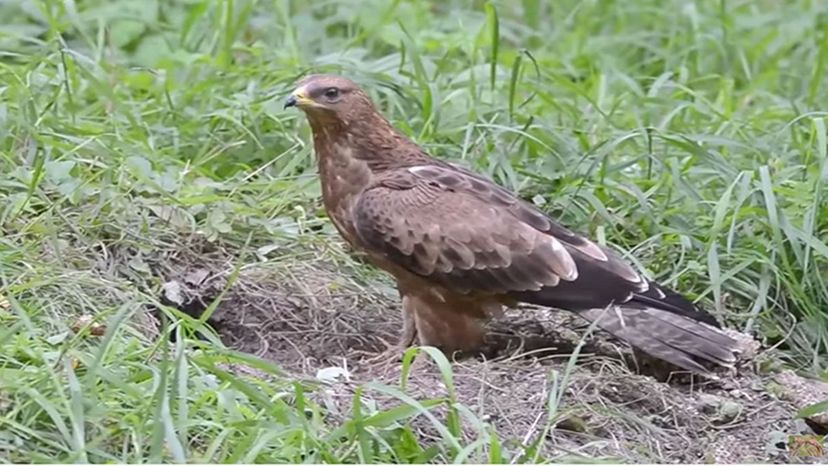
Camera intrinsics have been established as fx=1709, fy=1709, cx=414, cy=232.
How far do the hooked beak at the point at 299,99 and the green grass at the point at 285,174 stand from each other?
25.1 inches

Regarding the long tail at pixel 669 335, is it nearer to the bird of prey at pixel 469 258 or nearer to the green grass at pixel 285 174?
the bird of prey at pixel 469 258

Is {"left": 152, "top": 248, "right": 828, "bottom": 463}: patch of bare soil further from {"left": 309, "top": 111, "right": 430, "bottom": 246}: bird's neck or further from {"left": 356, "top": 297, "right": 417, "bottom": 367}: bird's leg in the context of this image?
{"left": 309, "top": 111, "right": 430, "bottom": 246}: bird's neck

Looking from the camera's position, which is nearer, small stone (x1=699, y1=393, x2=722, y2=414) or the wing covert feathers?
small stone (x1=699, y1=393, x2=722, y2=414)

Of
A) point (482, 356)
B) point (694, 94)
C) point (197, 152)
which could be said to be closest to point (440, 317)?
point (482, 356)

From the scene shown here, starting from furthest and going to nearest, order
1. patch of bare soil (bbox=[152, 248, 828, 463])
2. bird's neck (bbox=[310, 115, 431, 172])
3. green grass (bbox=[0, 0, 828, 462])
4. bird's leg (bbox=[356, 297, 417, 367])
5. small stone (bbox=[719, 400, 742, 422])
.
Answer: bird's neck (bbox=[310, 115, 431, 172])
bird's leg (bbox=[356, 297, 417, 367])
small stone (bbox=[719, 400, 742, 422])
patch of bare soil (bbox=[152, 248, 828, 463])
green grass (bbox=[0, 0, 828, 462])

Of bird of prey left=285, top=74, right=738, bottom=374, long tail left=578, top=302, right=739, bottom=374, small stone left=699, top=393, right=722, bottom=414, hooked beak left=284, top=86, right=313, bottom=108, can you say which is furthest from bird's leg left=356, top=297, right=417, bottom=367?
small stone left=699, top=393, right=722, bottom=414

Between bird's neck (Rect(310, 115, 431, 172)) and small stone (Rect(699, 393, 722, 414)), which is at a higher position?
bird's neck (Rect(310, 115, 431, 172))

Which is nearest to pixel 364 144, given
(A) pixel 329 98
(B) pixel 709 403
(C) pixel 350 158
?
(C) pixel 350 158

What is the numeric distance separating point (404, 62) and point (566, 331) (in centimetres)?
188

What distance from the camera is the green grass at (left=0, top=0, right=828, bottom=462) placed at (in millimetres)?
4469

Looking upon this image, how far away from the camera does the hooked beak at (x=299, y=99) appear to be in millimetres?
5605

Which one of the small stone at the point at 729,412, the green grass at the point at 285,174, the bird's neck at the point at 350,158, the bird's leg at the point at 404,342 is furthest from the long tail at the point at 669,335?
the bird's neck at the point at 350,158

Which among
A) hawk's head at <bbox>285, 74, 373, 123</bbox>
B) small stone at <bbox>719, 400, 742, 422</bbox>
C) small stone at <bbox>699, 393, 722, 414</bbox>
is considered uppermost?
hawk's head at <bbox>285, 74, 373, 123</bbox>

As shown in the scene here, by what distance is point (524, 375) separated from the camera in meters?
5.25
